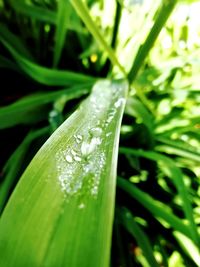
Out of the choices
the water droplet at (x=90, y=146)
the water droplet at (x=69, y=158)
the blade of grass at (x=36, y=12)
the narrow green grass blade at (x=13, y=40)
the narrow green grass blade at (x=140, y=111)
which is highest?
the blade of grass at (x=36, y=12)

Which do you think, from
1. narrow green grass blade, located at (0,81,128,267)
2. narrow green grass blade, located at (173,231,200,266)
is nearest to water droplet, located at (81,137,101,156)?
narrow green grass blade, located at (0,81,128,267)

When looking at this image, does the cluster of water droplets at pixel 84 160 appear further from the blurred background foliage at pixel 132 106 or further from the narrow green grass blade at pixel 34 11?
the narrow green grass blade at pixel 34 11

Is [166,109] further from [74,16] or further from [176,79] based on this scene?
[74,16]

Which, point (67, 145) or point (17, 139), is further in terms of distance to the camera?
point (17, 139)

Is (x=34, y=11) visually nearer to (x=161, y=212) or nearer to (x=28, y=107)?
(x=28, y=107)

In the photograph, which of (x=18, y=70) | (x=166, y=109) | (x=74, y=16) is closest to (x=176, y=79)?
(x=166, y=109)

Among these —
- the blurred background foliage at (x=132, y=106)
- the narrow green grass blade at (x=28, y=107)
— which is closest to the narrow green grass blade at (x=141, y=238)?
the blurred background foliage at (x=132, y=106)
